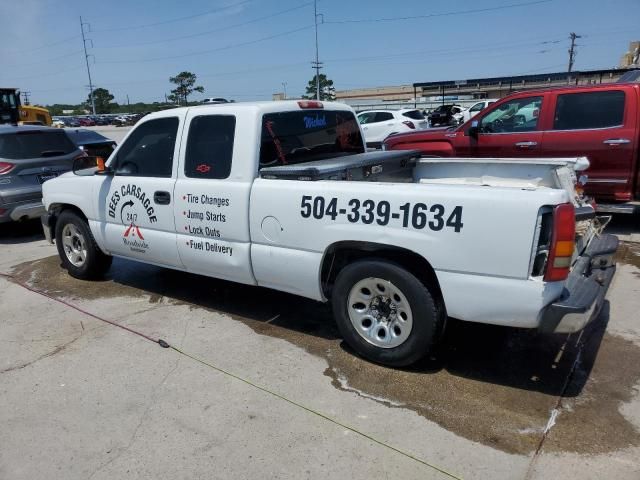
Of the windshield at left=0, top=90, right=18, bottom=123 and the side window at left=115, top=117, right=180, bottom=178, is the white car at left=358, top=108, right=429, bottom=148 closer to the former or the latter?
the windshield at left=0, top=90, right=18, bottom=123

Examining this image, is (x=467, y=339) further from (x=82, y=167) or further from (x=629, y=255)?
(x=82, y=167)

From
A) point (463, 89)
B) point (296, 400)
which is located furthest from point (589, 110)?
point (463, 89)

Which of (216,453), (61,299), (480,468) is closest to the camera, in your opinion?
(480,468)

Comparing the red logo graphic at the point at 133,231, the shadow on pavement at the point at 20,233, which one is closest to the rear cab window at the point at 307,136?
the red logo graphic at the point at 133,231

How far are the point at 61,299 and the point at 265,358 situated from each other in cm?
275

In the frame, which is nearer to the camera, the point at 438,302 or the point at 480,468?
the point at 480,468

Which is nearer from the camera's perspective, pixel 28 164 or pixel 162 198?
pixel 162 198

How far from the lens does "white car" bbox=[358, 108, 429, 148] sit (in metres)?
18.2

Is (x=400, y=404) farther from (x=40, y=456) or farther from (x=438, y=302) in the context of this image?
(x=40, y=456)

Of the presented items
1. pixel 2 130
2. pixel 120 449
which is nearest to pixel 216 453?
pixel 120 449

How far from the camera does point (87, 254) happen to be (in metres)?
5.81

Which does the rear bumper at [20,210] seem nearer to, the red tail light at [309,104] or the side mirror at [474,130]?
the red tail light at [309,104]

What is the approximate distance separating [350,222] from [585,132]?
5.14 metres

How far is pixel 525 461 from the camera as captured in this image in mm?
2740
